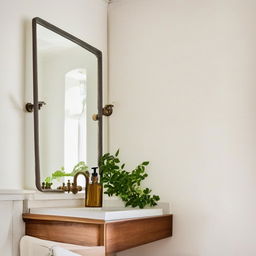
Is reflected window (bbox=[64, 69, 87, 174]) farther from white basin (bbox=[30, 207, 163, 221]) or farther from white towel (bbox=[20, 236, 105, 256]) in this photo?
white towel (bbox=[20, 236, 105, 256])

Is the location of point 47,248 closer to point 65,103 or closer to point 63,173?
point 63,173

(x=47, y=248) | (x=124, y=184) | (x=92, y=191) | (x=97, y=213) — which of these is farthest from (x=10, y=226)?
(x=124, y=184)

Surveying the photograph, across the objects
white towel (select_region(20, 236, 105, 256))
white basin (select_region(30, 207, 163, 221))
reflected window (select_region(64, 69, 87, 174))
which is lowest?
white towel (select_region(20, 236, 105, 256))

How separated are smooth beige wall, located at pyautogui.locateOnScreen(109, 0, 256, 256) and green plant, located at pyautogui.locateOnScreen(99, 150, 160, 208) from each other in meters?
0.17

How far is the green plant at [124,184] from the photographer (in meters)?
2.22

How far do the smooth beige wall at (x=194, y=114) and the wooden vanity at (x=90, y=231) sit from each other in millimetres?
386

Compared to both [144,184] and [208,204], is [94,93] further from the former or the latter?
[208,204]

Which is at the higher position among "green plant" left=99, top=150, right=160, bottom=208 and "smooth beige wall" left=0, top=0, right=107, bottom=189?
"smooth beige wall" left=0, top=0, right=107, bottom=189

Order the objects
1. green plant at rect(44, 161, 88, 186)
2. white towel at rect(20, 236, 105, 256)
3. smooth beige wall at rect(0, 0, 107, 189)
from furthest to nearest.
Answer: green plant at rect(44, 161, 88, 186) → smooth beige wall at rect(0, 0, 107, 189) → white towel at rect(20, 236, 105, 256)

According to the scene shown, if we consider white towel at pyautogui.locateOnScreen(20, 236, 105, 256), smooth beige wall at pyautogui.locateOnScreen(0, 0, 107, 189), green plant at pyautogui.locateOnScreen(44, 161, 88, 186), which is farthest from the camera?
green plant at pyautogui.locateOnScreen(44, 161, 88, 186)

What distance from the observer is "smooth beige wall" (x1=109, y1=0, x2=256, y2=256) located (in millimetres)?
2205

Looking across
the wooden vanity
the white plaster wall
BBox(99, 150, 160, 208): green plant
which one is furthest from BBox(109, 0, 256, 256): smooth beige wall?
the white plaster wall

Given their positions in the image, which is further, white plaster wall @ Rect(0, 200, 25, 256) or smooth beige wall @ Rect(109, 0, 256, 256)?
smooth beige wall @ Rect(109, 0, 256, 256)

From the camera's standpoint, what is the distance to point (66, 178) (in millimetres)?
2186
